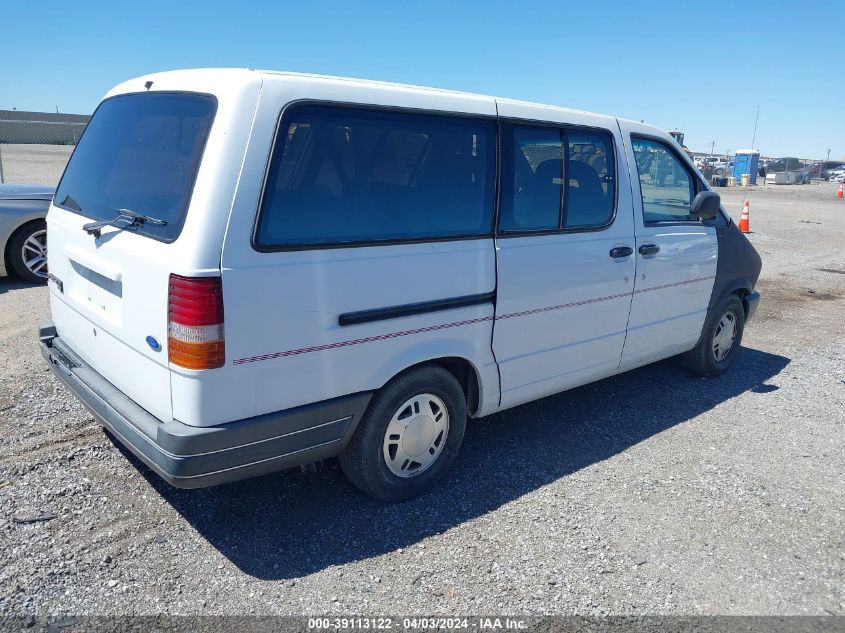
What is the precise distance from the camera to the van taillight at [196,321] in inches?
103

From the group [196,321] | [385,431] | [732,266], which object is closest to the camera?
[196,321]

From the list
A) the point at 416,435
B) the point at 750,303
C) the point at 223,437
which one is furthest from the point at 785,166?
the point at 223,437

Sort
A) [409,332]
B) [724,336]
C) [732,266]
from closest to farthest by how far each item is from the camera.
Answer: [409,332], [732,266], [724,336]

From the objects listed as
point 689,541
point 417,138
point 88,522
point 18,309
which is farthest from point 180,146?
point 18,309

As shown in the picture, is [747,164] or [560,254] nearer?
[560,254]

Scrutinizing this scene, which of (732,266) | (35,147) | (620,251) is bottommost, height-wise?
(732,266)

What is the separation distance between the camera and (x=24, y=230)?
7449 millimetres

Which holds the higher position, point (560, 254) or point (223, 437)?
point (560, 254)

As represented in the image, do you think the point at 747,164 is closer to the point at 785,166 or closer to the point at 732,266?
the point at 785,166

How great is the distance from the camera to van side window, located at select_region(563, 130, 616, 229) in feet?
13.4

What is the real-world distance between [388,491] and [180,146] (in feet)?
6.47

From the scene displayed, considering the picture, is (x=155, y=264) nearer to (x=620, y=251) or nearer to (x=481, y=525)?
(x=481, y=525)

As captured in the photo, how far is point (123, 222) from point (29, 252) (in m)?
5.51

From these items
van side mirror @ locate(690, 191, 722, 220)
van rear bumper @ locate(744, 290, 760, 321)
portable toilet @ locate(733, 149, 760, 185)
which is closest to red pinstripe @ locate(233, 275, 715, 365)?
van side mirror @ locate(690, 191, 722, 220)
